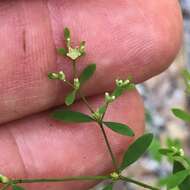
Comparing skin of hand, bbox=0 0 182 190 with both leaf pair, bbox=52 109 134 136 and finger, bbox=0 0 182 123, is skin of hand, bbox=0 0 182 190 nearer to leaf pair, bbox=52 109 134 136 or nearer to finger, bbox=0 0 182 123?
finger, bbox=0 0 182 123

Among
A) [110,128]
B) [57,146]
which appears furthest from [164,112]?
[110,128]

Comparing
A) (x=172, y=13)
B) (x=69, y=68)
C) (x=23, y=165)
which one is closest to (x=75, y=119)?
(x=69, y=68)

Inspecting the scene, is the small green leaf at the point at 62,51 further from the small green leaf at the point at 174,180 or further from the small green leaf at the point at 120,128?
the small green leaf at the point at 174,180

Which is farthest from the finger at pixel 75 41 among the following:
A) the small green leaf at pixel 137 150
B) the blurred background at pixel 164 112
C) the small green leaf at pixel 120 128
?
the blurred background at pixel 164 112

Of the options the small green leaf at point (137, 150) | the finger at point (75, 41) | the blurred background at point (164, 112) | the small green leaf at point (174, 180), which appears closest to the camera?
the small green leaf at point (174, 180)

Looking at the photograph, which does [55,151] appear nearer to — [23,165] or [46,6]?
[23,165]

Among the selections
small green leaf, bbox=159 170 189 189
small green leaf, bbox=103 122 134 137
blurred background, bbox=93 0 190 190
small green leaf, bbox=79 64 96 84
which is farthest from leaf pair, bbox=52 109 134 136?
blurred background, bbox=93 0 190 190

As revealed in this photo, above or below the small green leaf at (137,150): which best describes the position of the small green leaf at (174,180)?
below
